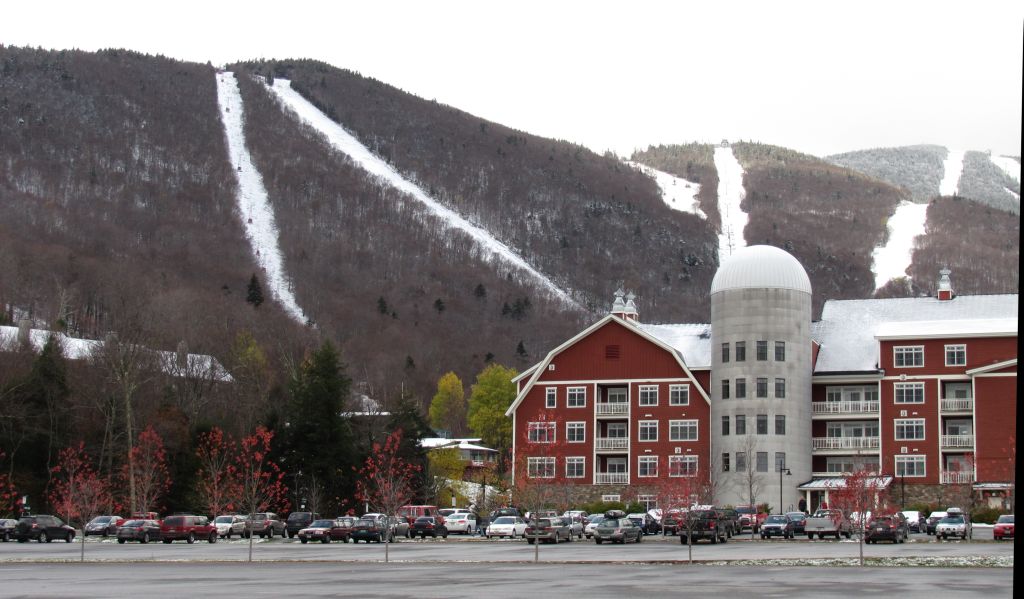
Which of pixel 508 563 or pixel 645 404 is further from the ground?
pixel 645 404

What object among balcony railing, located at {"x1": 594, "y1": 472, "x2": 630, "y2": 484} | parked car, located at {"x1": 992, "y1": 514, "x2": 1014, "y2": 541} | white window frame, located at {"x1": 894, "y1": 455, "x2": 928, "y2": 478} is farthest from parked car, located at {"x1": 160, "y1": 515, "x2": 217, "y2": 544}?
white window frame, located at {"x1": 894, "y1": 455, "x2": 928, "y2": 478}

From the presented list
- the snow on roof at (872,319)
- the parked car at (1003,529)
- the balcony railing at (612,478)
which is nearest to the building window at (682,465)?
the balcony railing at (612,478)

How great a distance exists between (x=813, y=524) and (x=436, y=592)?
1646 inches

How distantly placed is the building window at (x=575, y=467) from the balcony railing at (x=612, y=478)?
4.16ft

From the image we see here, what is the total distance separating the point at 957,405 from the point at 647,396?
21906mm

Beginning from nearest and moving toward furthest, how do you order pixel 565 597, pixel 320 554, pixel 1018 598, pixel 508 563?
pixel 1018 598 < pixel 565 597 < pixel 508 563 < pixel 320 554

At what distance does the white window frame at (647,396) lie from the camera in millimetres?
102250

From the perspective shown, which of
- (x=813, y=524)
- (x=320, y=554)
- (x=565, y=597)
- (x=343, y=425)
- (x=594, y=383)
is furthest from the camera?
(x=594, y=383)

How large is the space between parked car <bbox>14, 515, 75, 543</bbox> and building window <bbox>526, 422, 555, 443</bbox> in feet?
121

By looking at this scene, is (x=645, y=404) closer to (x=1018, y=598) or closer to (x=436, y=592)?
(x=436, y=592)

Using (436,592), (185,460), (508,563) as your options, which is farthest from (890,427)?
(436,592)

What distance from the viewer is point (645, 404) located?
335 ft

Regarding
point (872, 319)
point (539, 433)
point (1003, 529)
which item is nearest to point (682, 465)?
point (539, 433)

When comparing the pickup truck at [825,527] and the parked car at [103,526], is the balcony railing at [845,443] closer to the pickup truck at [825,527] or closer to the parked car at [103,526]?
the pickup truck at [825,527]
